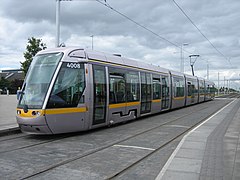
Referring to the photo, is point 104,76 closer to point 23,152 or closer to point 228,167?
point 23,152

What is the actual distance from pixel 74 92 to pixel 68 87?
31 cm

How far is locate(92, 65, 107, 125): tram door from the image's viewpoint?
33.8 ft

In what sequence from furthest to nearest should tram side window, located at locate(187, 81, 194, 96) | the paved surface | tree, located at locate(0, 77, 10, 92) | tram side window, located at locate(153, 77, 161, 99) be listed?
tree, located at locate(0, 77, 10, 92)
tram side window, located at locate(187, 81, 194, 96)
tram side window, located at locate(153, 77, 161, 99)
the paved surface

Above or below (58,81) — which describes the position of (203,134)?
below

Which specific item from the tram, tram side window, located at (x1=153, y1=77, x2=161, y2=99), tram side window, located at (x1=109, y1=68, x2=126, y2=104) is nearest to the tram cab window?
the tram

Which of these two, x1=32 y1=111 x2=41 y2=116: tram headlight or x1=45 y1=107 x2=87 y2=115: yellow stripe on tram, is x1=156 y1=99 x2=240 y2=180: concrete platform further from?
x1=32 y1=111 x2=41 y2=116: tram headlight

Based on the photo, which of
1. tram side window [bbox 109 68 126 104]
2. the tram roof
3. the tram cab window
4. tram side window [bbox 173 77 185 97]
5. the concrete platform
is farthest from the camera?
tram side window [bbox 173 77 185 97]

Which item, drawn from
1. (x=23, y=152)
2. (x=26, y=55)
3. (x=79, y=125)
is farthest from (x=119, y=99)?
(x=26, y=55)

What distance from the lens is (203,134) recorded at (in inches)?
396

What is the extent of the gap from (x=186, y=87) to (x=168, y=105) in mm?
6144

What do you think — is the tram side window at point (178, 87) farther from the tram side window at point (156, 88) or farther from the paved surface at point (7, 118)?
the paved surface at point (7, 118)

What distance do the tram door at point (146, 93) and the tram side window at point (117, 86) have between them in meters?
2.39

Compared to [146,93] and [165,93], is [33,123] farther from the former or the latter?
[165,93]

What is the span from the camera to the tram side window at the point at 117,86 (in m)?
11.4
